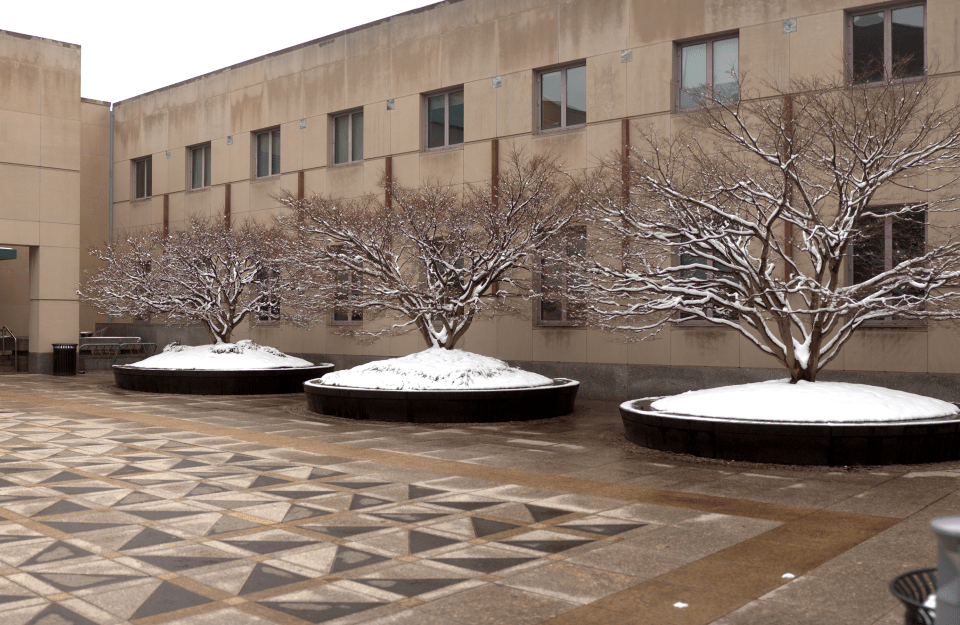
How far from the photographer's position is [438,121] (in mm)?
24141

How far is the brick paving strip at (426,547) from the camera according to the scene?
529 cm

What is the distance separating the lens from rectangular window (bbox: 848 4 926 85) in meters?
16.8

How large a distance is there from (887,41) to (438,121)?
11.3 m

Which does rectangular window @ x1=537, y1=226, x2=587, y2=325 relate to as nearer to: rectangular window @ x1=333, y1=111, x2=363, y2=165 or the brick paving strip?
the brick paving strip

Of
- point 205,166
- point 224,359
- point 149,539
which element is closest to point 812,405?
point 149,539

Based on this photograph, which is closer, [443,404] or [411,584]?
[411,584]

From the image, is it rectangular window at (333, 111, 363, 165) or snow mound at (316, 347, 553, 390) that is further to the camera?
rectangular window at (333, 111, 363, 165)

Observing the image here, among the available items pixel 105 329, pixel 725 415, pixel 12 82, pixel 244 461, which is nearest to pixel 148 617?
pixel 244 461

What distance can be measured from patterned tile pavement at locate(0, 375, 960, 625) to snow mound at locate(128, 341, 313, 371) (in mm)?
8447

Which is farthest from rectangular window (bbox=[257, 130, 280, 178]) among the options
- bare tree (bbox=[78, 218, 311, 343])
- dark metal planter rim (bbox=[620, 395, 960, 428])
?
dark metal planter rim (bbox=[620, 395, 960, 428])

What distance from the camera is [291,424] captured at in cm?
1488

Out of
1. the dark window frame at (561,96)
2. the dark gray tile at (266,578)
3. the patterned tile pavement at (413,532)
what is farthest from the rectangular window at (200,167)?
the dark gray tile at (266,578)

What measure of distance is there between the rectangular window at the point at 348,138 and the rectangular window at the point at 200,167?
6517 mm

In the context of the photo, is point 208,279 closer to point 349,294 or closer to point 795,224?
point 349,294
